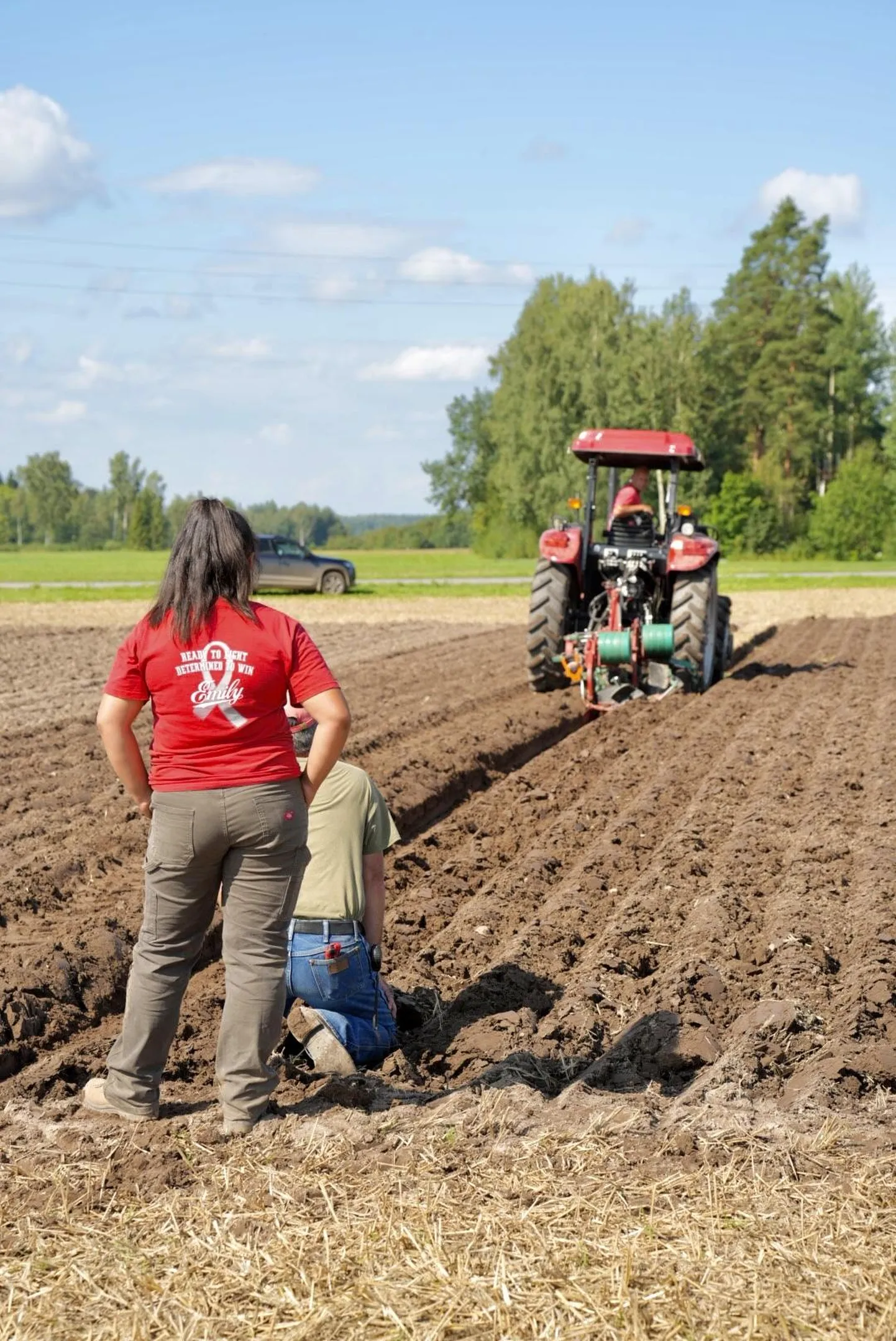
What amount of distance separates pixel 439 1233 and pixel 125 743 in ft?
5.07

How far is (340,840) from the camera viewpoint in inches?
177

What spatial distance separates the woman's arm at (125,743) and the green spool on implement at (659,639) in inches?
324

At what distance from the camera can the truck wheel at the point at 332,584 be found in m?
29.7

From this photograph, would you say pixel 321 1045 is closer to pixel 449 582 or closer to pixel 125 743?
pixel 125 743

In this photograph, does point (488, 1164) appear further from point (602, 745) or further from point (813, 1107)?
point (602, 745)

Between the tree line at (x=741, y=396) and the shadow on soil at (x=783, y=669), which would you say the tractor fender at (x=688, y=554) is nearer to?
Result: the shadow on soil at (x=783, y=669)

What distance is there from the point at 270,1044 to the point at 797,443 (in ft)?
196

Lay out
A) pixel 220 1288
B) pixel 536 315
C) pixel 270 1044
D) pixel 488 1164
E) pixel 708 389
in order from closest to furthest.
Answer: pixel 220 1288, pixel 488 1164, pixel 270 1044, pixel 708 389, pixel 536 315

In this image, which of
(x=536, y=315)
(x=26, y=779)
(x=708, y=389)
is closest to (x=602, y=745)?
(x=26, y=779)

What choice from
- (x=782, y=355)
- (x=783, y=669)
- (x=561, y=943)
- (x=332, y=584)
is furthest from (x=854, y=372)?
(x=561, y=943)

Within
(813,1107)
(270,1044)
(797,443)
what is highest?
(797,443)

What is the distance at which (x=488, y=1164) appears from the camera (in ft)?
11.8

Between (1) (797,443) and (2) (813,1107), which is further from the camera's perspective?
(1) (797,443)

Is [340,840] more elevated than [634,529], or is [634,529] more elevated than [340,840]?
[634,529]
